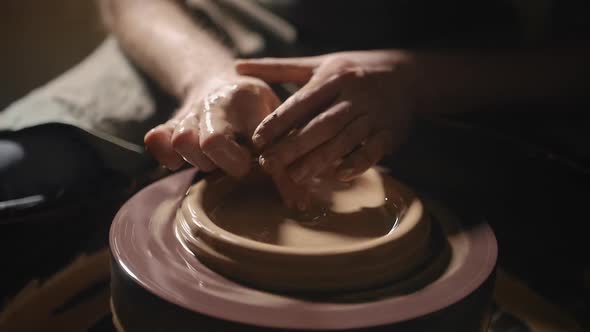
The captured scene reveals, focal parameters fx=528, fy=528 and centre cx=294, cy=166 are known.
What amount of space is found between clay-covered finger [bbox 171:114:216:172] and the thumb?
240 mm

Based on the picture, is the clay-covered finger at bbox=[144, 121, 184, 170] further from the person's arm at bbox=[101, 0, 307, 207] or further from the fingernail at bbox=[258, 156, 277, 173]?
the fingernail at bbox=[258, 156, 277, 173]

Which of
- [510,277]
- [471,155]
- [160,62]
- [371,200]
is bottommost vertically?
[510,277]

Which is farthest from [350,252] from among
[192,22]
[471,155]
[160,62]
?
[192,22]

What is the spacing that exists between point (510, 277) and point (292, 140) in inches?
24.7

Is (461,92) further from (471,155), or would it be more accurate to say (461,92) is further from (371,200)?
(371,200)

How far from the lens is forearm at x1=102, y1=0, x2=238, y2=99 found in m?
1.40

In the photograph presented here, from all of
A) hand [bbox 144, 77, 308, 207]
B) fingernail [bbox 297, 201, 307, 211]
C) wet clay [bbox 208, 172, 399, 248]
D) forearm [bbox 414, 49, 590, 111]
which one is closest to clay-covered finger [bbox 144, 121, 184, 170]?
hand [bbox 144, 77, 308, 207]

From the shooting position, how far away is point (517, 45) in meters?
1.52

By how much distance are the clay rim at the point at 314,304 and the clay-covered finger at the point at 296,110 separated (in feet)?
0.82

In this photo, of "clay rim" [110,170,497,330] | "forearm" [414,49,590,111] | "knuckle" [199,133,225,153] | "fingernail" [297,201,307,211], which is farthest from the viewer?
"forearm" [414,49,590,111]

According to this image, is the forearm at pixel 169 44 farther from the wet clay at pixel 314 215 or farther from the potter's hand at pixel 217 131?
the wet clay at pixel 314 215

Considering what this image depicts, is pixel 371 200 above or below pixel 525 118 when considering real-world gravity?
above

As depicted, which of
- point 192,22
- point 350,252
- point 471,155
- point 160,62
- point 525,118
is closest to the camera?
point 350,252

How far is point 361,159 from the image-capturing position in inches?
38.7
